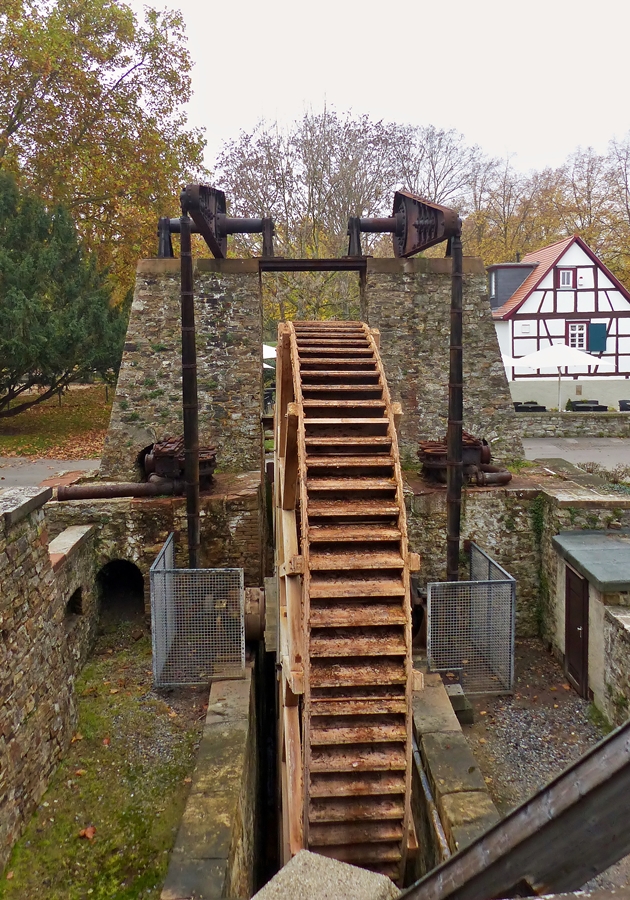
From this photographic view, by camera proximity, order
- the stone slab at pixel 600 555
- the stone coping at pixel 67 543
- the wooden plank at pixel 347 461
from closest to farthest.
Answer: the wooden plank at pixel 347 461 → the stone slab at pixel 600 555 → the stone coping at pixel 67 543

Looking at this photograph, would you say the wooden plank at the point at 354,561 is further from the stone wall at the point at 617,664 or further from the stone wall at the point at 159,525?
the stone wall at the point at 159,525

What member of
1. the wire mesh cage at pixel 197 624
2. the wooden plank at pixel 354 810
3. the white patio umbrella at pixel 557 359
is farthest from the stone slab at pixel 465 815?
the white patio umbrella at pixel 557 359

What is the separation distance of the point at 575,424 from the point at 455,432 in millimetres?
11817

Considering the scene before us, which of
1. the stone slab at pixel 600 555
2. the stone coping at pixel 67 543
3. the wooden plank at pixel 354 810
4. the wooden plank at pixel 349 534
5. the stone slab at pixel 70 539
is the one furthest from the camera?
the stone slab at pixel 70 539

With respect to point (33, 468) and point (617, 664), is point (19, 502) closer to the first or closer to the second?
point (617, 664)

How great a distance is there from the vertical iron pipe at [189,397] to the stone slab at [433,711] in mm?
3240

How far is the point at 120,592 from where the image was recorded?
8.62 m

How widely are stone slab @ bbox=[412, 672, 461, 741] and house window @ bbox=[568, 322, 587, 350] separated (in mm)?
17815

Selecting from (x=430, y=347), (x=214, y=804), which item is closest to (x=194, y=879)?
(x=214, y=804)

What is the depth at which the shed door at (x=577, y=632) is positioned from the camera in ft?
21.1

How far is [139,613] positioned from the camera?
8.40 meters

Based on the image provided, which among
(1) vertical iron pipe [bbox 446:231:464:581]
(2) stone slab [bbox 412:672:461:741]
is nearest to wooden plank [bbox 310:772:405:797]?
(2) stone slab [bbox 412:672:461:741]

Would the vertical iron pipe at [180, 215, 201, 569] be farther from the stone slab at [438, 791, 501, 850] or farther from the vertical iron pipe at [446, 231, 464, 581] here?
the stone slab at [438, 791, 501, 850]

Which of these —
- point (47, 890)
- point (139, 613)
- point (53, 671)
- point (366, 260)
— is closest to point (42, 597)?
point (53, 671)
